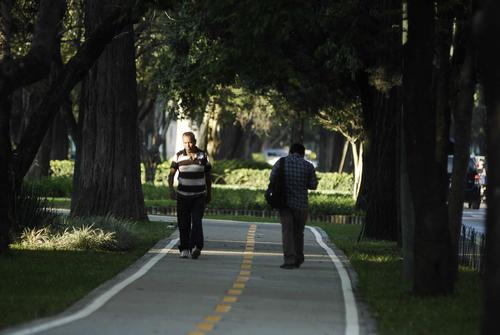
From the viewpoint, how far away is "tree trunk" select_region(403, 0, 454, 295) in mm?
14672

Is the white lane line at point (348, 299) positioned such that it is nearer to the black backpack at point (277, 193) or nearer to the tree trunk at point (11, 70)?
the black backpack at point (277, 193)

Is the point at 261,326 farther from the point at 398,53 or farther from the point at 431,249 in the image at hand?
the point at 398,53

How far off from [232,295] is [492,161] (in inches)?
245

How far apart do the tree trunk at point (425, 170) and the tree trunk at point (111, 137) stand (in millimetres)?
13654

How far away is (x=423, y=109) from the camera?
14.8 m

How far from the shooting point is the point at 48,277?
620 inches

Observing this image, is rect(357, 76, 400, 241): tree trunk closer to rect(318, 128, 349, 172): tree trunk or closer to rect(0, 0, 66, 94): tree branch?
rect(0, 0, 66, 94): tree branch

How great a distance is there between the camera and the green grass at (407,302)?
12030 millimetres

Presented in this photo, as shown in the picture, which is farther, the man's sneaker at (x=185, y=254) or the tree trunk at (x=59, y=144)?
the tree trunk at (x=59, y=144)

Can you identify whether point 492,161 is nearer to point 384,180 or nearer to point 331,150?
point 384,180

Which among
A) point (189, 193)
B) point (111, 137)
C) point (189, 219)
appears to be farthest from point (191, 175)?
point (111, 137)

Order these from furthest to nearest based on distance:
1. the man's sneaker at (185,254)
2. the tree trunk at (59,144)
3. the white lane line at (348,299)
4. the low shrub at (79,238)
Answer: the tree trunk at (59,144), the low shrub at (79,238), the man's sneaker at (185,254), the white lane line at (348,299)

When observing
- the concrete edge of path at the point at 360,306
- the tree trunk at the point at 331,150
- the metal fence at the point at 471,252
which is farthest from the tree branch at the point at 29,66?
the tree trunk at the point at 331,150

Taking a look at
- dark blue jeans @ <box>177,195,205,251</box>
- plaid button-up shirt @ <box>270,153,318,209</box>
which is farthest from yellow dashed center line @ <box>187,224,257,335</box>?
plaid button-up shirt @ <box>270,153,318,209</box>
